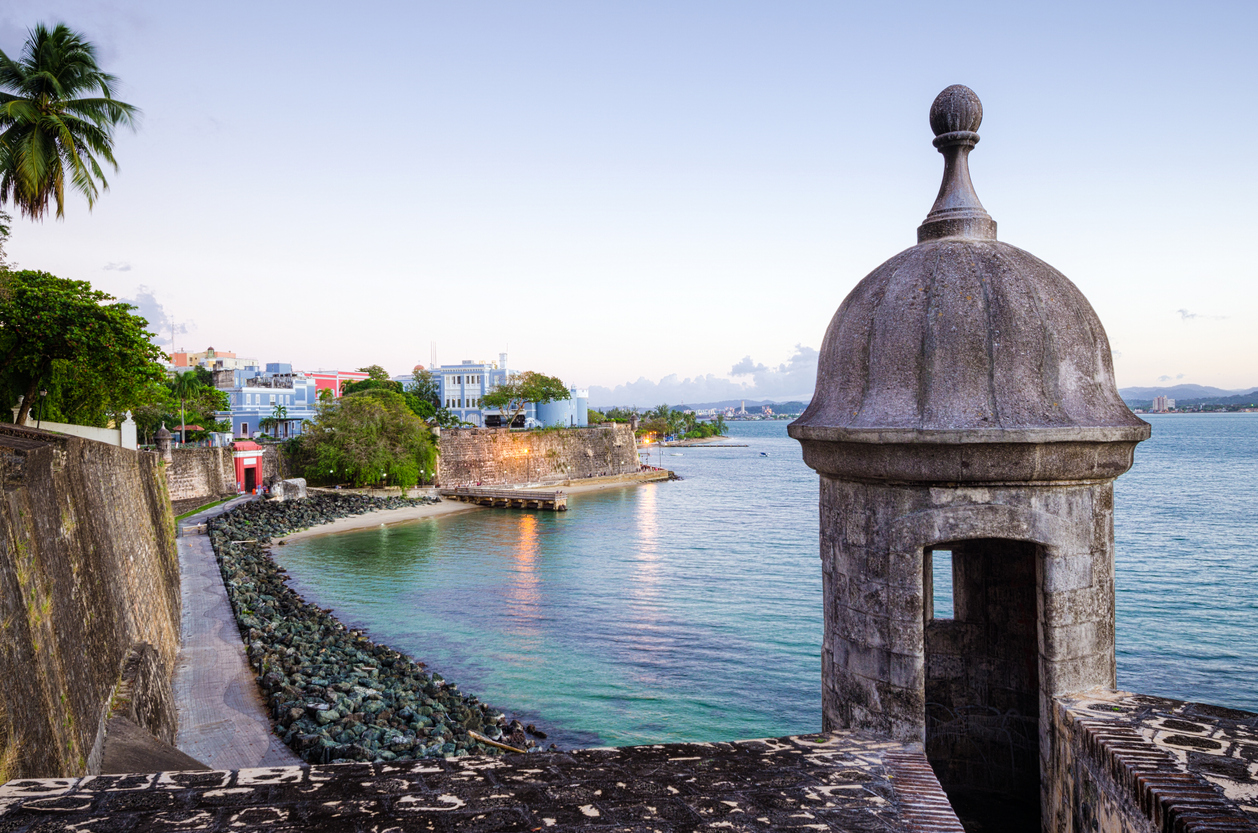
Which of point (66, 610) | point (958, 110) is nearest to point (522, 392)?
point (66, 610)

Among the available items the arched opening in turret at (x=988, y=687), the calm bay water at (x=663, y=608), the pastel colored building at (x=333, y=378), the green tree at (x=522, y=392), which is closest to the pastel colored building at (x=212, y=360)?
A: the pastel colored building at (x=333, y=378)

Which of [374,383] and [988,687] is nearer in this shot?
[988,687]

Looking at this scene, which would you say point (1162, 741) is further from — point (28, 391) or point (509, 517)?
point (509, 517)

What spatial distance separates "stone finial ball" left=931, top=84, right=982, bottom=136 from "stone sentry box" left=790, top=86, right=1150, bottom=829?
0.01 m

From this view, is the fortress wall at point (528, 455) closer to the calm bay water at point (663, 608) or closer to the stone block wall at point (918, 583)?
the calm bay water at point (663, 608)

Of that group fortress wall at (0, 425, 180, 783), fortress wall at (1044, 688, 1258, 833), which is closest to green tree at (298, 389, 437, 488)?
fortress wall at (0, 425, 180, 783)

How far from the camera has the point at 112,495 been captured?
10883 millimetres

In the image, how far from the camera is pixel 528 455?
193 feet

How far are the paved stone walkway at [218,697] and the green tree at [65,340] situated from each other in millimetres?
5800

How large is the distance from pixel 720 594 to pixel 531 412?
52615mm

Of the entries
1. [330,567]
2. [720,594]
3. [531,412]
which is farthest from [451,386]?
[720,594]

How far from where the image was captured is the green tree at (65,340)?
14680 millimetres

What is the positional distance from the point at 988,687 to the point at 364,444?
46.6 m

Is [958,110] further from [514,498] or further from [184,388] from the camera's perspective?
[184,388]
